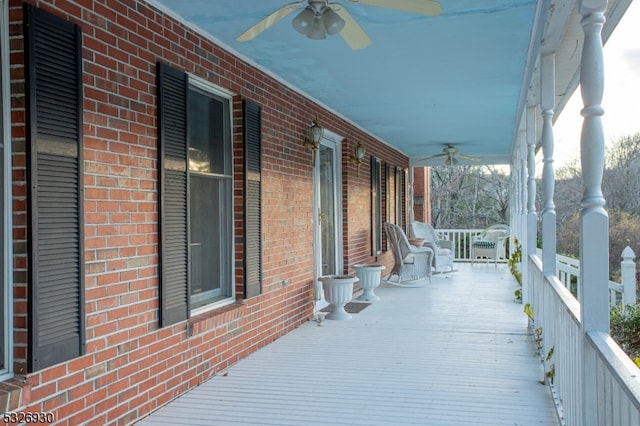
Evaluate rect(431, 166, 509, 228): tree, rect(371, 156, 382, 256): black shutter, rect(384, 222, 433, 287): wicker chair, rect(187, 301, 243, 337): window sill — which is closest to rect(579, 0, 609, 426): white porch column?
rect(187, 301, 243, 337): window sill

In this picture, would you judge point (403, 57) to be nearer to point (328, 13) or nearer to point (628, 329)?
point (328, 13)

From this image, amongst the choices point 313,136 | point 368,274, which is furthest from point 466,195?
point 313,136

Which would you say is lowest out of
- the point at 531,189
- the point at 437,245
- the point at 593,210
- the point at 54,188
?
the point at 437,245

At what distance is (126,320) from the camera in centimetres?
326

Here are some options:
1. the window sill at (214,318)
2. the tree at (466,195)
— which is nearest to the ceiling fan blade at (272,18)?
the window sill at (214,318)

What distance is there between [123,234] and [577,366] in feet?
8.11

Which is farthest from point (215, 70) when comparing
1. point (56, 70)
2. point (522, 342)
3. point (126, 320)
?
point (522, 342)

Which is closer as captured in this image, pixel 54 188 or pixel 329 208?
pixel 54 188

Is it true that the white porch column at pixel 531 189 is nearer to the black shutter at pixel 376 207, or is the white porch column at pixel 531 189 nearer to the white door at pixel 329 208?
the white door at pixel 329 208

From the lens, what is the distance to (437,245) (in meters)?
12.5

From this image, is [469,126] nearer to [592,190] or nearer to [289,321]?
[289,321]

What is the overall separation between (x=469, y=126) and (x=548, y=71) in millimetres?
5117

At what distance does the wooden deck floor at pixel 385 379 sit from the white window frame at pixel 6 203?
3.43 ft

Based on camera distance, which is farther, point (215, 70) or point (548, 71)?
point (215, 70)
